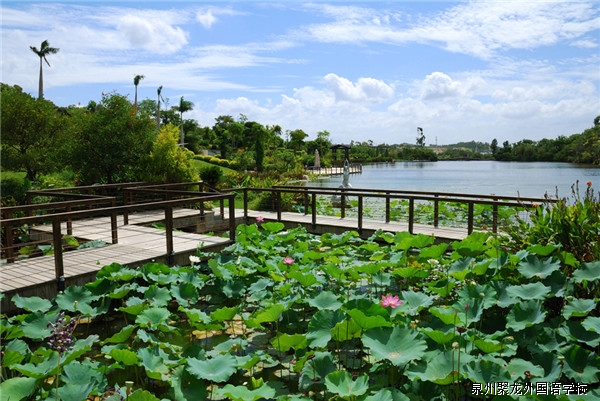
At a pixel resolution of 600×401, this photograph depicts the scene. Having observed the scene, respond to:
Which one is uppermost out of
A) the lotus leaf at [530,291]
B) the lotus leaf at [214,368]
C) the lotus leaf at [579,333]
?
the lotus leaf at [530,291]

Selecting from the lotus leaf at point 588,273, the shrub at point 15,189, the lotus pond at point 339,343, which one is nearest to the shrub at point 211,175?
the shrub at point 15,189

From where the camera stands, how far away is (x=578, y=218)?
399 cm

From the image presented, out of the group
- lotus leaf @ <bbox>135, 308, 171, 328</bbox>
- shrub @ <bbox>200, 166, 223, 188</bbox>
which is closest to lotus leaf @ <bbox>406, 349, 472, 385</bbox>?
lotus leaf @ <bbox>135, 308, 171, 328</bbox>

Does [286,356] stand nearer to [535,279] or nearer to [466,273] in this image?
[466,273]

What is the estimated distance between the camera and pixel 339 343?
11.2ft

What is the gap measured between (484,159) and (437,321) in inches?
3997

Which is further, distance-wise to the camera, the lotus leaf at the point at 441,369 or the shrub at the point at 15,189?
the shrub at the point at 15,189

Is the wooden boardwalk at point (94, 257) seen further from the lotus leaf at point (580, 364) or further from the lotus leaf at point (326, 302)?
the lotus leaf at point (580, 364)

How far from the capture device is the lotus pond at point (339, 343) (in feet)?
8.02

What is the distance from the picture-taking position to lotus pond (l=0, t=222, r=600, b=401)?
2443 millimetres

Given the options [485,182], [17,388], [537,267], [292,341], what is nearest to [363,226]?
[537,267]
